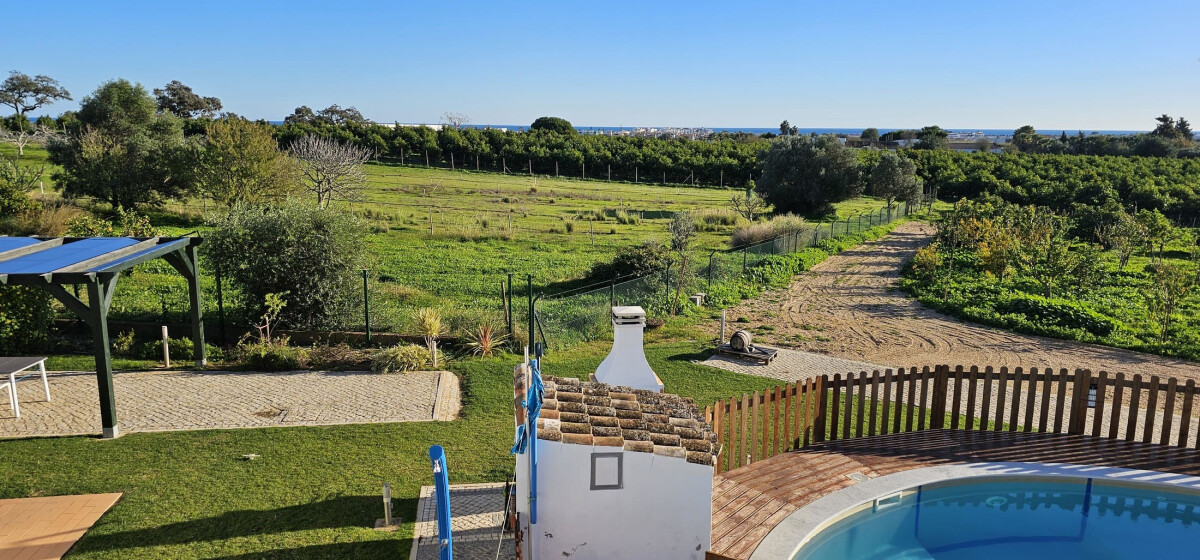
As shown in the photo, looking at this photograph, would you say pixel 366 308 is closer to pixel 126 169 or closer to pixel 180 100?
pixel 126 169

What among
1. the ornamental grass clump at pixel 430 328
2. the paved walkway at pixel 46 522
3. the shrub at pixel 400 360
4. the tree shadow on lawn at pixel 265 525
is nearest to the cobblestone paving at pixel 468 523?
the tree shadow on lawn at pixel 265 525

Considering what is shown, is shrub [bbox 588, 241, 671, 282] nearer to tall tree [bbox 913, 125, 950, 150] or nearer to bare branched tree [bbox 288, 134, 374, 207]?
bare branched tree [bbox 288, 134, 374, 207]

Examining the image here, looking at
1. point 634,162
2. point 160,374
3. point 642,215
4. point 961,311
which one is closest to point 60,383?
point 160,374

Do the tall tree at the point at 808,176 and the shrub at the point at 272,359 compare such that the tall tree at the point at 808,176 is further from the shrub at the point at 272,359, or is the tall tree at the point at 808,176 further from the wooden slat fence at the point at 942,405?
the shrub at the point at 272,359

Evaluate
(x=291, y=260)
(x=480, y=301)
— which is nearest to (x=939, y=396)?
(x=480, y=301)

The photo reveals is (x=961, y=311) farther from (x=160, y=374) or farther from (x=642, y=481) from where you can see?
(x=160, y=374)

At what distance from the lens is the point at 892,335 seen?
16469 mm

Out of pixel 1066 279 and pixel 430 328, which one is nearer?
pixel 430 328

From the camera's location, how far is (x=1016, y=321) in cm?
1692

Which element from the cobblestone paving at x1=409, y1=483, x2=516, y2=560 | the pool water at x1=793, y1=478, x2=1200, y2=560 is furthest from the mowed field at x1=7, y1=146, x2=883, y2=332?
the pool water at x1=793, y1=478, x2=1200, y2=560

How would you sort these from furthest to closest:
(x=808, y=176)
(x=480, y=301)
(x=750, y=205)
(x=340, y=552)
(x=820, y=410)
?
(x=808, y=176), (x=750, y=205), (x=480, y=301), (x=820, y=410), (x=340, y=552)

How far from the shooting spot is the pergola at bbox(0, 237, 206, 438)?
9.37 m

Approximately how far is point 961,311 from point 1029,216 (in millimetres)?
14601

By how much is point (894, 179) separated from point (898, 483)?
40.8m
